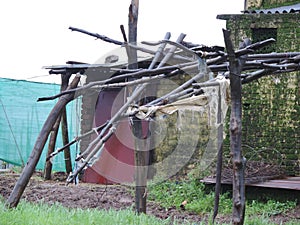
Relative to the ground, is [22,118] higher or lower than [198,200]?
higher

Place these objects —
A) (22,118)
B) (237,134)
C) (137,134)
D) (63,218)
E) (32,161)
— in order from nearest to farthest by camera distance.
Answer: (237,134)
(63,218)
(32,161)
(137,134)
(22,118)

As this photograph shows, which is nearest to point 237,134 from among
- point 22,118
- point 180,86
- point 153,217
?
point 180,86

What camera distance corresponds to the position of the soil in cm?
800

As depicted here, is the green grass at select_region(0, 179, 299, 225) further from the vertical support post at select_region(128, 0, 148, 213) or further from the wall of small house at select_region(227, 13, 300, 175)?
the wall of small house at select_region(227, 13, 300, 175)

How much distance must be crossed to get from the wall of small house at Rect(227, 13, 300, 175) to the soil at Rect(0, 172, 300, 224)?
148cm

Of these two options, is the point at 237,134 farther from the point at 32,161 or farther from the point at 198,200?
the point at 198,200

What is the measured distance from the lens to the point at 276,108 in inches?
388

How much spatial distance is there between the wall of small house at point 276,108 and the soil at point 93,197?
58.3 inches

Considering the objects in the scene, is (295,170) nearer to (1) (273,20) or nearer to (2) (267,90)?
(2) (267,90)

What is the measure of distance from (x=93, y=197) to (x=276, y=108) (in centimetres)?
354

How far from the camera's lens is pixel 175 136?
10.8 m

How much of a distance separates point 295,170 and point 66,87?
4225 mm

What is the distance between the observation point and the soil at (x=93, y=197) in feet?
26.2

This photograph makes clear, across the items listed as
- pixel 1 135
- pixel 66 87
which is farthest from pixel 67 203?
pixel 1 135
